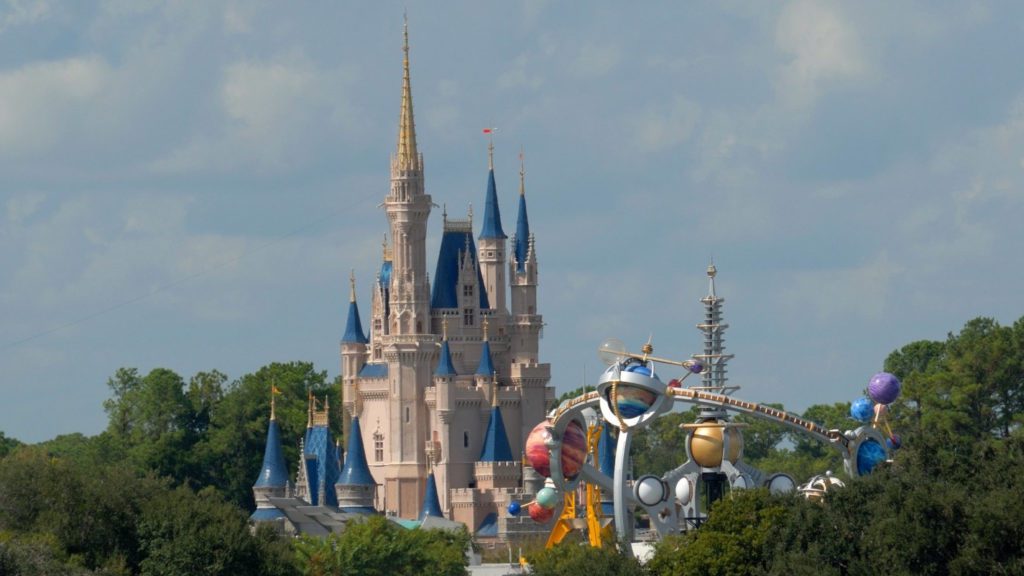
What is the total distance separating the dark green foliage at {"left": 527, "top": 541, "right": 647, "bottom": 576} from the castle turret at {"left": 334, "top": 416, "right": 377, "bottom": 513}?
45.5 metres

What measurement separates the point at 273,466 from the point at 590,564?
56594 millimetres

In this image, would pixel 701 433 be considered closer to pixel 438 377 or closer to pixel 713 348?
pixel 713 348

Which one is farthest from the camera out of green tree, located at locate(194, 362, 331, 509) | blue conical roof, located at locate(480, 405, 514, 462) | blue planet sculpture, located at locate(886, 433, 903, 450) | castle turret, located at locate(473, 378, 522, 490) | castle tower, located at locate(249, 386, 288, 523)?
green tree, located at locate(194, 362, 331, 509)

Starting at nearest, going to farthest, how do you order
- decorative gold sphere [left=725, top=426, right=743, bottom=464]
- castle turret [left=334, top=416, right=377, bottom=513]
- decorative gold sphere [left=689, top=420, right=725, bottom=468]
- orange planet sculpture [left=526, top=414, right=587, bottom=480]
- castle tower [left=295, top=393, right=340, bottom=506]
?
decorative gold sphere [left=689, top=420, right=725, bottom=468], decorative gold sphere [left=725, top=426, right=743, bottom=464], orange planet sculpture [left=526, top=414, right=587, bottom=480], castle turret [left=334, top=416, right=377, bottom=513], castle tower [left=295, top=393, right=340, bottom=506]

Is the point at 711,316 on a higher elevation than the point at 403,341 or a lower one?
lower

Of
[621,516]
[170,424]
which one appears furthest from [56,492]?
[170,424]

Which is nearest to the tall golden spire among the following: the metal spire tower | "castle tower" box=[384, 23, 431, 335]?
"castle tower" box=[384, 23, 431, 335]

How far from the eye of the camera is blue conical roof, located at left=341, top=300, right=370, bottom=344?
490 feet

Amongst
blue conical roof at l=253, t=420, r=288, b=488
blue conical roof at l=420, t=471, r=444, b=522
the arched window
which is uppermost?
the arched window

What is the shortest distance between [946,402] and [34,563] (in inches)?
2471

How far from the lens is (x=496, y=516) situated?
140750 millimetres

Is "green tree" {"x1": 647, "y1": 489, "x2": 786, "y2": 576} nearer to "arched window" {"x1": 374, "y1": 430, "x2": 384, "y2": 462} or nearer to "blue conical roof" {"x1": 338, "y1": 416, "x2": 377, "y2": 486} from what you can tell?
"blue conical roof" {"x1": 338, "y1": 416, "x2": 377, "y2": 486}

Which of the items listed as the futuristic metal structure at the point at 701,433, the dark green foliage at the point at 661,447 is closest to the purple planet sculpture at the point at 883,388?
the futuristic metal structure at the point at 701,433

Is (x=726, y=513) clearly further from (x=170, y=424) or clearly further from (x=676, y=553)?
(x=170, y=424)
